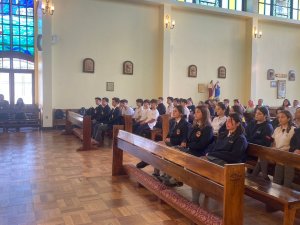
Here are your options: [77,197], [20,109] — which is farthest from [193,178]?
[20,109]

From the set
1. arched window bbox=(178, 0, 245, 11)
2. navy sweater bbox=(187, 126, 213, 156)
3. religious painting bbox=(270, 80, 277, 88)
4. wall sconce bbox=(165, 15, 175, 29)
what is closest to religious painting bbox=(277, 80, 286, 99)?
religious painting bbox=(270, 80, 277, 88)

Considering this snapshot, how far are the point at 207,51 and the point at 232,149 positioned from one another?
34.2ft

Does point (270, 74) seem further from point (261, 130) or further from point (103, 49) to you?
point (261, 130)

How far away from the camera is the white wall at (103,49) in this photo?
11.3 m

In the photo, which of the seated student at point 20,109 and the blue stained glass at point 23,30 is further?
the blue stained glass at point 23,30

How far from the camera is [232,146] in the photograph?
3.94 meters

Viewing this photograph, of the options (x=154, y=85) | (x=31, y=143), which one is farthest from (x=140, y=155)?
(x=154, y=85)

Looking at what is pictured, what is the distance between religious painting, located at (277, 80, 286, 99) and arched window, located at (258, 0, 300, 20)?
3285 mm

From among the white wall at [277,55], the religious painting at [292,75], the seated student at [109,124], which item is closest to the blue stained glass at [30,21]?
the seated student at [109,124]

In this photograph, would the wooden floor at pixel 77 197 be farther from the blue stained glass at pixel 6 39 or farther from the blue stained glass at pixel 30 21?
the blue stained glass at pixel 30 21

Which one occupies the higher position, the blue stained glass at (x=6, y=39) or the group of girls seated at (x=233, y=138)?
the blue stained glass at (x=6, y=39)

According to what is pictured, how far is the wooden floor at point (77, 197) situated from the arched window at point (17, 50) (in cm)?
647

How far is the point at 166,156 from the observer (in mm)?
3564

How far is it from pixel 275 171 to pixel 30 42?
37.0 ft
